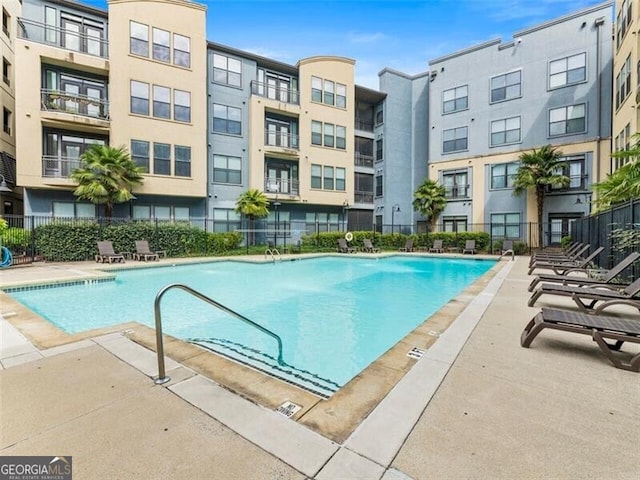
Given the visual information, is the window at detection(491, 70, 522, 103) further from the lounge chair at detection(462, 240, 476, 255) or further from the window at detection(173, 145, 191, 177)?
the window at detection(173, 145, 191, 177)

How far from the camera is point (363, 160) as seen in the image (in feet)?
89.9

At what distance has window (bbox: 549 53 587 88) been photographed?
753 inches

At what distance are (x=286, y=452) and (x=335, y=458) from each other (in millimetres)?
311

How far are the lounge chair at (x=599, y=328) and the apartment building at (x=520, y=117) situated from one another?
19497mm

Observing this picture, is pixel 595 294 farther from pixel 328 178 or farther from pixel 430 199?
pixel 328 178

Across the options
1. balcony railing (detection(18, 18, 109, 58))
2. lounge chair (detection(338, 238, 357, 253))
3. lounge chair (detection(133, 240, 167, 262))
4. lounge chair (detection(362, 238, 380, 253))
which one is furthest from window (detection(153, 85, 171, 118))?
lounge chair (detection(362, 238, 380, 253))

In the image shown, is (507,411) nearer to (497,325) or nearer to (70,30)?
(497,325)

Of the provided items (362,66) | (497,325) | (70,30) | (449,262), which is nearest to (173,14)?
(70,30)

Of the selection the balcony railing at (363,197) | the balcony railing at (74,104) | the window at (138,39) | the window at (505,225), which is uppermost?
the window at (138,39)

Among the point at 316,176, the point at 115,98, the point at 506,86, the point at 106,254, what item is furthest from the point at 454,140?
the point at 106,254

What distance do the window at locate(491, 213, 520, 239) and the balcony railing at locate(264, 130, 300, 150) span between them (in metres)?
14.5

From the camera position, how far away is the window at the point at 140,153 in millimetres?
16391

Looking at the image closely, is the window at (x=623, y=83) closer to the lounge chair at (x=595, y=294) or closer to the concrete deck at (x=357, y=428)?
the lounge chair at (x=595, y=294)

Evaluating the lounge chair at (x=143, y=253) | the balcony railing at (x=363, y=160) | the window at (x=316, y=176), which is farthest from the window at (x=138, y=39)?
the balcony railing at (x=363, y=160)
